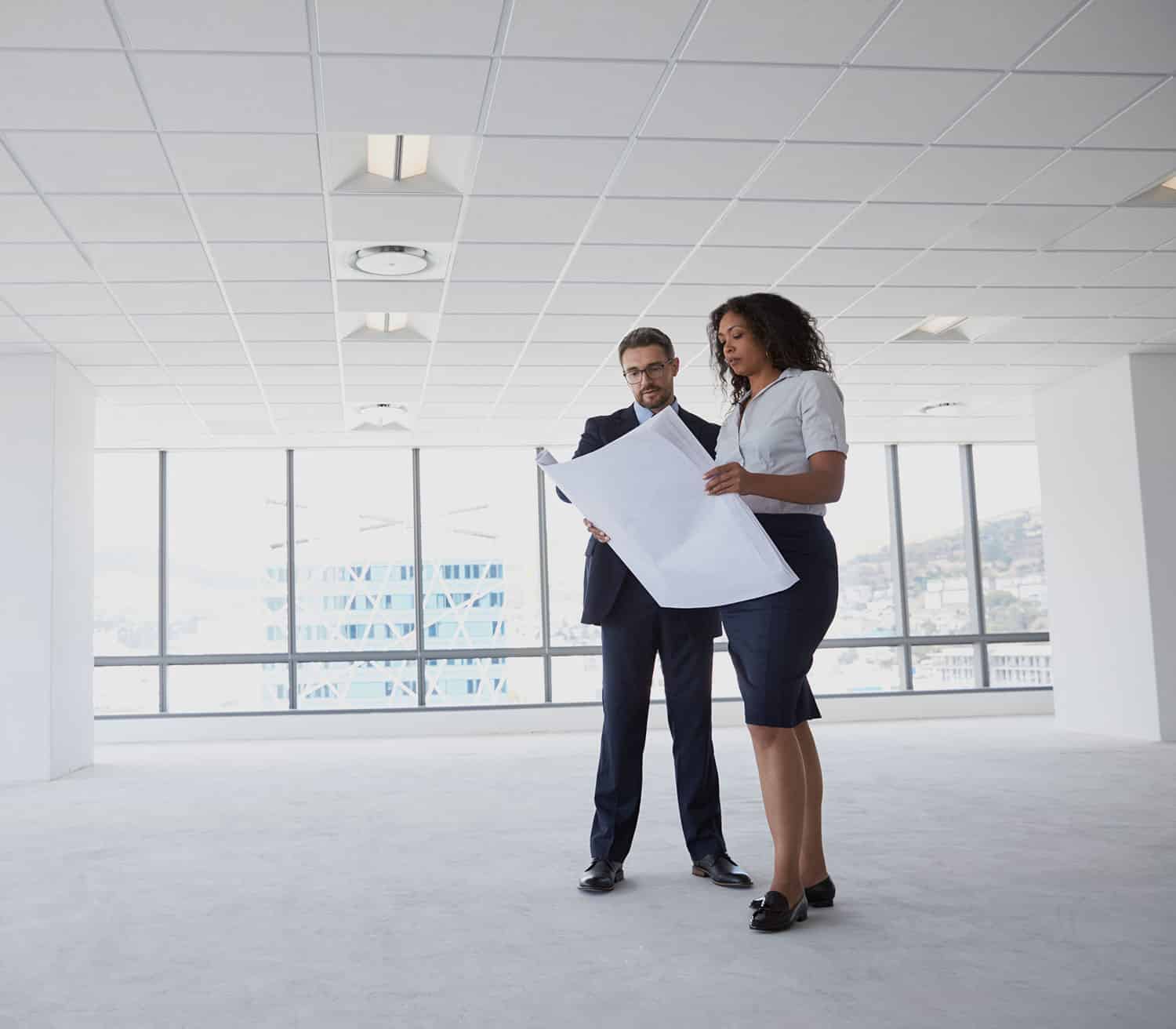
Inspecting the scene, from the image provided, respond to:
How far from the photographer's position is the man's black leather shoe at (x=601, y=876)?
9.55 feet

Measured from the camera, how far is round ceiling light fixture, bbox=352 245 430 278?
17.1 ft

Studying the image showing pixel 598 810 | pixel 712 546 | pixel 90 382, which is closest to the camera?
pixel 712 546

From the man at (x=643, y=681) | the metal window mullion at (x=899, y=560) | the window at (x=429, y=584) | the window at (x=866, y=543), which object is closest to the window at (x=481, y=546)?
the window at (x=429, y=584)

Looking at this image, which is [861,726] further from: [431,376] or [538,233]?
[538,233]

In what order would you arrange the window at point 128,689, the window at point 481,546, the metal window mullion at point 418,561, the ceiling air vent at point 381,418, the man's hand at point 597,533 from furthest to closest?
the window at point 481,546, the metal window mullion at point 418,561, the window at point 128,689, the ceiling air vent at point 381,418, the man's hand at point 597,533

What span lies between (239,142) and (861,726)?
266 inches

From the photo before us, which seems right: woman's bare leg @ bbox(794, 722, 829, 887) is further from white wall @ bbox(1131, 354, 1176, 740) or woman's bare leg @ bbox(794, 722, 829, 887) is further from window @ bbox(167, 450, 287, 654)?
window @ bbox(167, 450, 287, 654)

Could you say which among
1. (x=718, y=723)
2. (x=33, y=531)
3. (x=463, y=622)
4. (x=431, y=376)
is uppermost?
(x=431, y=376)

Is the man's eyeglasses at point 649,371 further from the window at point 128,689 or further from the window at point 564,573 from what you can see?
the window at point 128,689

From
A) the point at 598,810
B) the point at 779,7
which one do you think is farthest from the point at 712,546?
the point at 779,7

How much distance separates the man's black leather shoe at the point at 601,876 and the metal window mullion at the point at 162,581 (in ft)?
25.4

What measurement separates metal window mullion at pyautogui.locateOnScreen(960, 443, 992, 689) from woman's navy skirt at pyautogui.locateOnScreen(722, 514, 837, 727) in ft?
28.9

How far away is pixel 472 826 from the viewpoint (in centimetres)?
417

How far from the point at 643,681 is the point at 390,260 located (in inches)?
118
